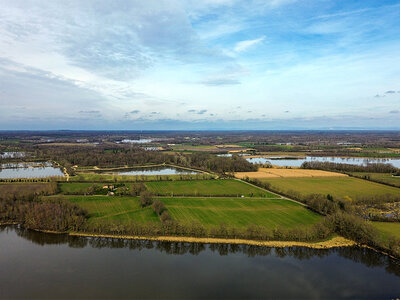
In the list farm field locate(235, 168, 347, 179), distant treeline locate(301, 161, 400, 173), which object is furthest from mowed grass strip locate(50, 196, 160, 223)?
distant treeline locate(301, 161, 400, 173)

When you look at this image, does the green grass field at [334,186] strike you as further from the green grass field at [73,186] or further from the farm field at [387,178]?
the green grass field at [73,186]

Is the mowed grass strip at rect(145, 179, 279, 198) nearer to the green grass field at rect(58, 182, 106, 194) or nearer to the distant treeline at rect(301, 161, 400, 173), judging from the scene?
the green grass field at rect(58, 182, 106, 194)

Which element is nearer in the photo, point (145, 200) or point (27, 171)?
point (145, 200)

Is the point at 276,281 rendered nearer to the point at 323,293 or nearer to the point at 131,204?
the point at 323,293

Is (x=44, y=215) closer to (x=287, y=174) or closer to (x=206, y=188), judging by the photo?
(x=206, y=188)

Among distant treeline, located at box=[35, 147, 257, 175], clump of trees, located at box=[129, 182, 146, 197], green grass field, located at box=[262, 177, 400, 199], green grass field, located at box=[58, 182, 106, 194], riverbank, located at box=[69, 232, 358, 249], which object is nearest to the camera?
riverbank, located at box=[69, 232, 358, 249]

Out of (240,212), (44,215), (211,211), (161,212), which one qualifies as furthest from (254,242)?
(44,215)
